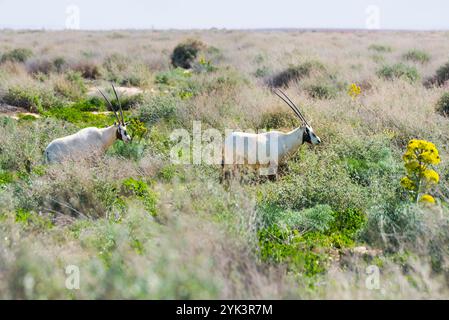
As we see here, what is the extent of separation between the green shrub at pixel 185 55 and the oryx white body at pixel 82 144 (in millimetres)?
13846

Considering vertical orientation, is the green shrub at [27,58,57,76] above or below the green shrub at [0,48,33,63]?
below

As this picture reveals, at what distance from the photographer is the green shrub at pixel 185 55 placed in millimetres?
21469

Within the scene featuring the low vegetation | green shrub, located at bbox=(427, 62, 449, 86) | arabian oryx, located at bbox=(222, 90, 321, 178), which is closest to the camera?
the low vegetation

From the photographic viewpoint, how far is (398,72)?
549 inches

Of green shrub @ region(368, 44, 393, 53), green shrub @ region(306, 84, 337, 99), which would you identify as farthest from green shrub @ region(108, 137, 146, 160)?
green shrub @ region(368, 44, 393, 53)

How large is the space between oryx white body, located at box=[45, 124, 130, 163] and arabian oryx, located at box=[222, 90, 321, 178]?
A: 74.9 inches

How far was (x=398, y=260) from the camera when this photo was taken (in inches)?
167

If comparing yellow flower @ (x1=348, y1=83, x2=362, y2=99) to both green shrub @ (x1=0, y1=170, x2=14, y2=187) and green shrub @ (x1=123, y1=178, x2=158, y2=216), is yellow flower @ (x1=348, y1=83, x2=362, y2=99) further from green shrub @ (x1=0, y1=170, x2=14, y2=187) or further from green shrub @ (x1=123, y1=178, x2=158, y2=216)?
green shrub @ (x1=0, y1=170, x2=14, y2=187)

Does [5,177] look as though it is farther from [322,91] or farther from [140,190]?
[322,91]

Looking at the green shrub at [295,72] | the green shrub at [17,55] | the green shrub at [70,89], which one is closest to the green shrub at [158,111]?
the green shrub at [70,89]

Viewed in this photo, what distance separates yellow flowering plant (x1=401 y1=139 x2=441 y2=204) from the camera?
4.91 meters

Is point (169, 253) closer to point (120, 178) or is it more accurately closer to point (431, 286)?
point (431, 286)

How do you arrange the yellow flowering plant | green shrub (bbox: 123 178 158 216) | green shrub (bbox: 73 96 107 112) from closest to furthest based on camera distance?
the yellow flowering plant
green shrub (bbox: 123 178 158 216)
green shrub (bbox: 73 96 107 112)

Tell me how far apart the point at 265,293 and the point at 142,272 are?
80 cm
